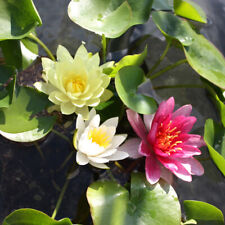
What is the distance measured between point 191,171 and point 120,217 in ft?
1.33

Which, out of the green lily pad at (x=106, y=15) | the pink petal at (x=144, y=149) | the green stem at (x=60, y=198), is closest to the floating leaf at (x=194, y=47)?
the green lily pad at (x=106, y=15)

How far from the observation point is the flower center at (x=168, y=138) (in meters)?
1.29

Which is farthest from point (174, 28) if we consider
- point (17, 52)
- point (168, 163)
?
point (17, 52)

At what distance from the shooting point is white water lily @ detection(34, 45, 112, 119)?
1.22m

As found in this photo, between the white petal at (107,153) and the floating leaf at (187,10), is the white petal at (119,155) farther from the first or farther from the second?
the floating leaf at (187,10)

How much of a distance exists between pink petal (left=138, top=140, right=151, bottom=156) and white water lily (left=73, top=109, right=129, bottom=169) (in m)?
0.08

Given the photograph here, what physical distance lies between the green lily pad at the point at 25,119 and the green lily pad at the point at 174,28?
0.69m

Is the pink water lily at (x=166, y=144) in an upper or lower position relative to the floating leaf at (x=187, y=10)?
lower

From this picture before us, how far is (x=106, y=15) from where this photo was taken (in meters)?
1.42

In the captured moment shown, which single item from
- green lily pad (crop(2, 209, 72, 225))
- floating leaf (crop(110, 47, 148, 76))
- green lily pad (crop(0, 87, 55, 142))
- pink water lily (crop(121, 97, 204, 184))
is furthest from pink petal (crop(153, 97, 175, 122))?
green lily pad (crop(2, 209, 72, 225))

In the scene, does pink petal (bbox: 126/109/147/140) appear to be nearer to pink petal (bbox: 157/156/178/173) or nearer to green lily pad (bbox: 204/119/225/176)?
pink petal (bbox: 157/156/178/173)

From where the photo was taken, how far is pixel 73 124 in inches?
62.1

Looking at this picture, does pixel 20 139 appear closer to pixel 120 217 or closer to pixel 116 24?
pixel 120 217

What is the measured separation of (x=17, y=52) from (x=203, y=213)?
117cm
